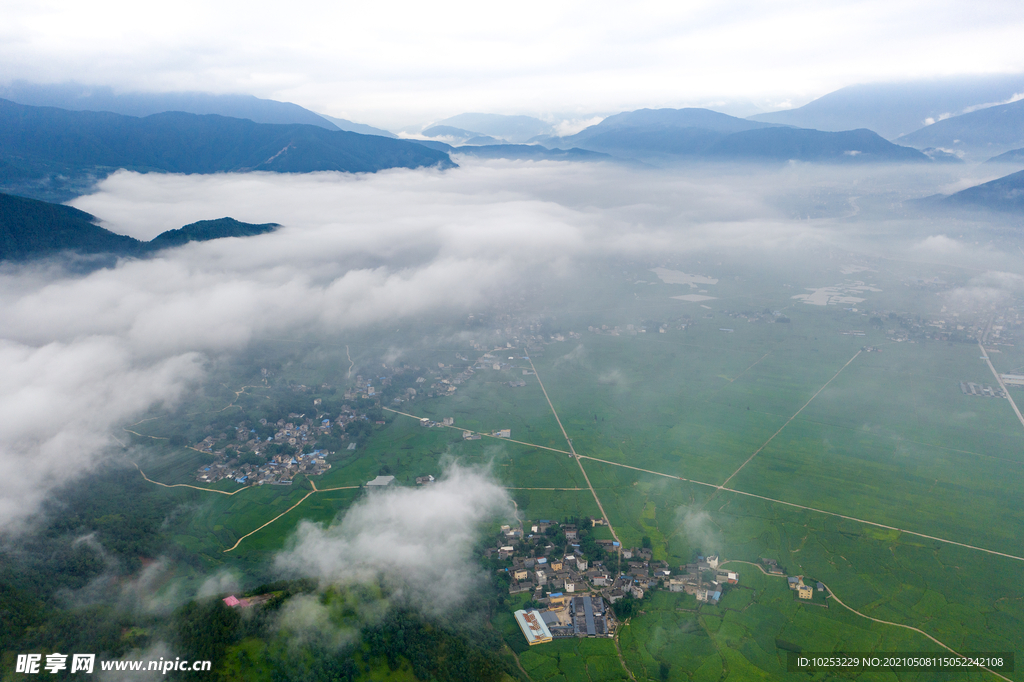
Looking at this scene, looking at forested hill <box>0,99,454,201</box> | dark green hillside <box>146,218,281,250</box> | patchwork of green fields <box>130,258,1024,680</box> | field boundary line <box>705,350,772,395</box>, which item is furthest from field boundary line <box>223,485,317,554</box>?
forested hill <box>0,99,454,201</box>

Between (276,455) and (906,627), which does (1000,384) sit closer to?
(906,627)

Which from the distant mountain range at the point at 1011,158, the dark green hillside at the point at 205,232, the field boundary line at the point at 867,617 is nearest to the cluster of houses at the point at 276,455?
the field boundary line at the point at 867,617

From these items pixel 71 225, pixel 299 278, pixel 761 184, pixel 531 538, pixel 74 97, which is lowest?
pixel 531 538

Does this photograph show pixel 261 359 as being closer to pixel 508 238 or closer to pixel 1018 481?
pixel 508 238

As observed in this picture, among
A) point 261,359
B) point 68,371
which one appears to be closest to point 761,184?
point 261,359

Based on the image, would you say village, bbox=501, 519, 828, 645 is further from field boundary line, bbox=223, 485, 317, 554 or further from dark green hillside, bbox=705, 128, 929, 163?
dark green hillside, bbox=705, 128, 929, 163
